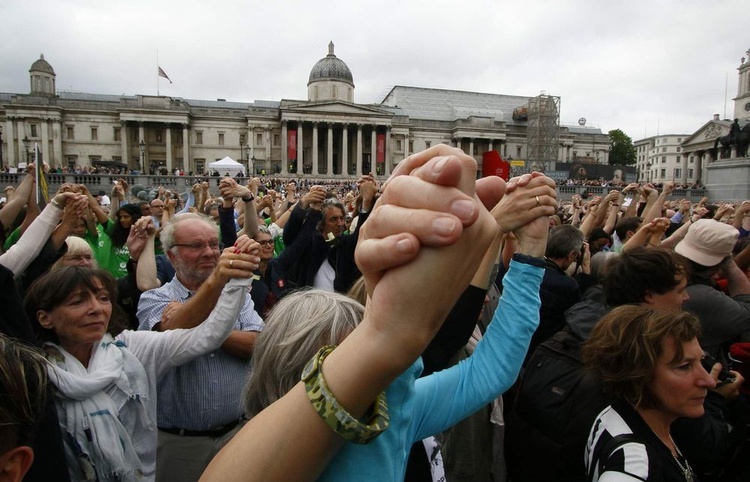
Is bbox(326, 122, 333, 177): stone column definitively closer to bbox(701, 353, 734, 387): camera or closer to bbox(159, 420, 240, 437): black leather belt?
bbox(159, 420, 240, 437): black leather belt

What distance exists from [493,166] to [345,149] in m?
58.7

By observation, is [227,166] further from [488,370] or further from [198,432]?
[488,370]

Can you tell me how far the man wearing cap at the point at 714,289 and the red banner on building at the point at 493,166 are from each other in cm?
210

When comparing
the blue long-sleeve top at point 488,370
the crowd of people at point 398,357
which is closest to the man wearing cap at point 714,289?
the crowd of people at point 398,357

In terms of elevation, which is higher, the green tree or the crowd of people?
the green tree

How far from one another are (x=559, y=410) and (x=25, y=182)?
5.39m

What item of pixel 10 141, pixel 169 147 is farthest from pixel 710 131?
pixel 10 141

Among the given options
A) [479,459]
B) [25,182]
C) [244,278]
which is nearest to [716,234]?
[479,459]

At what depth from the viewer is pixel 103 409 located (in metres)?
2.06

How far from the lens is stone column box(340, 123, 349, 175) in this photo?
58.8 meters

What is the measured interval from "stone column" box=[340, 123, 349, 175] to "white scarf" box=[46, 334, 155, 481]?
5774cm

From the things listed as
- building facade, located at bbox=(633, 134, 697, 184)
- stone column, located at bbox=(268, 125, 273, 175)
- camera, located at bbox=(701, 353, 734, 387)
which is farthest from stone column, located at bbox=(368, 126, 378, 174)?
building facade, located at bbox=(633, 134, 697, 184)

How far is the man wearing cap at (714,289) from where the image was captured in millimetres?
2793

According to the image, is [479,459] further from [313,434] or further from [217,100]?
[217,100]
